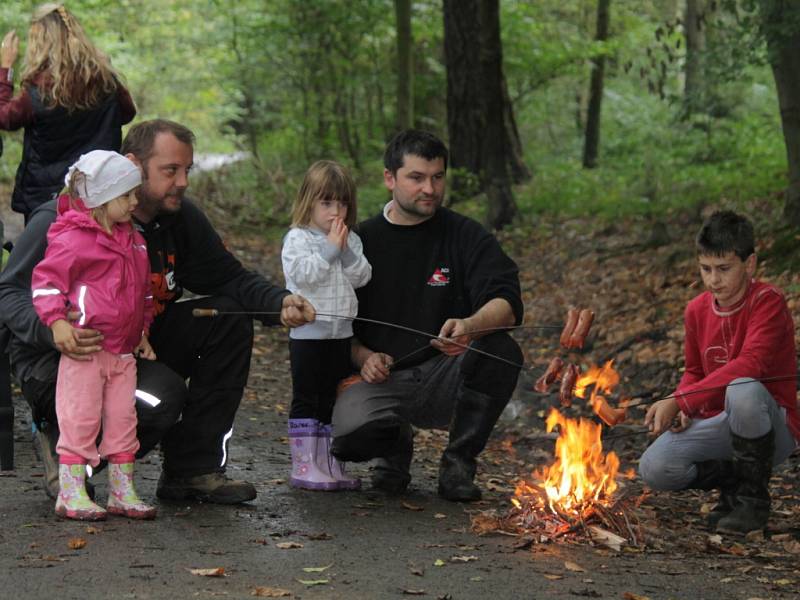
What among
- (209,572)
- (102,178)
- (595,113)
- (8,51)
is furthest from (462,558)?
(595,113)

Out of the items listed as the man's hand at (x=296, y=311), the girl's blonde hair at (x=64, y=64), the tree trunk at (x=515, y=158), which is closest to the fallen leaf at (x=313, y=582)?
the man's hand at (x=296, y=311)

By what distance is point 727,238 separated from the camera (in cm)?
529

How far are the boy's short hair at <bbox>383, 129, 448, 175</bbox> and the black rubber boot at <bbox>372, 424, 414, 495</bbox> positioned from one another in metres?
1.36

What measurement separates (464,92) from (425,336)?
10.4 m

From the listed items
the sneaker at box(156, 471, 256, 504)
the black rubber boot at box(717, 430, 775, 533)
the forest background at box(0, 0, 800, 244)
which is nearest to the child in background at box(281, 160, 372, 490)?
the sneaker at box(156, 471, 256, 504)

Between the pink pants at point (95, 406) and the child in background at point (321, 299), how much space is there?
1.00 metres

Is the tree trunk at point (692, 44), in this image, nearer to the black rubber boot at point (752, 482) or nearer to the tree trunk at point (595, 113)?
the tree trunk at point (595, 113)

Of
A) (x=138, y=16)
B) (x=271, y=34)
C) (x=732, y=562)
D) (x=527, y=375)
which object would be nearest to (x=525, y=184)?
(x=271, y=34)

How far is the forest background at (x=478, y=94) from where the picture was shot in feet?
50.1

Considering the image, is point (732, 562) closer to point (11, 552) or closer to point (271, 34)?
point (11, 552)

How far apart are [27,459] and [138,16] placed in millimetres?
23760

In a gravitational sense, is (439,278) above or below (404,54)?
below

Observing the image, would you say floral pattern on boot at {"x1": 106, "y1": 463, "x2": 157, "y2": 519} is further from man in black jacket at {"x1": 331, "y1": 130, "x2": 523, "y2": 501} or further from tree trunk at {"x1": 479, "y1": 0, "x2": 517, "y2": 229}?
tree trunk at {"x1": 479, "y1": 0, "x2": 517, "y2": 229}

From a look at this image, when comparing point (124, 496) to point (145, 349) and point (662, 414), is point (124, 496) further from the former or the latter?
point (662, 414)
